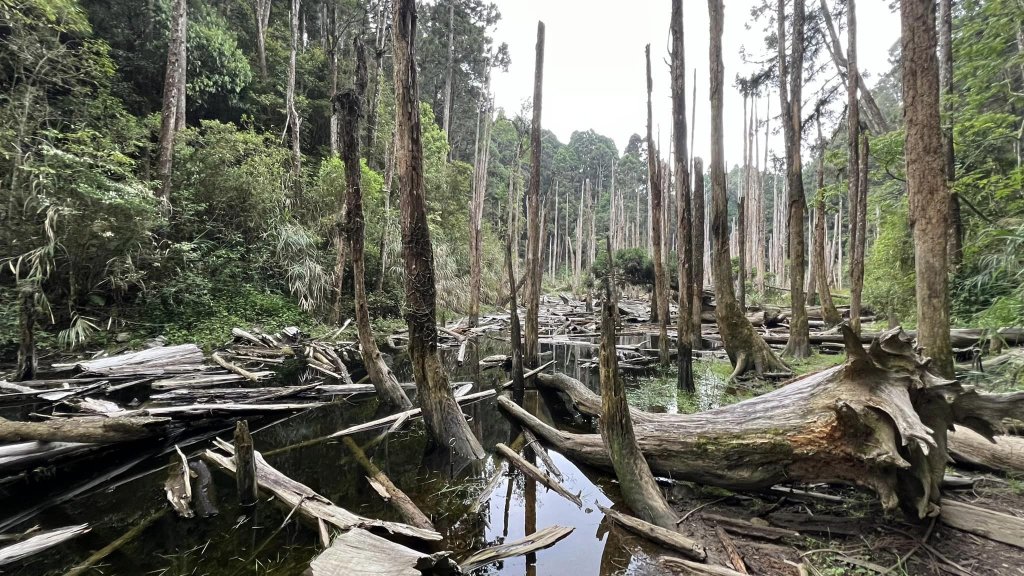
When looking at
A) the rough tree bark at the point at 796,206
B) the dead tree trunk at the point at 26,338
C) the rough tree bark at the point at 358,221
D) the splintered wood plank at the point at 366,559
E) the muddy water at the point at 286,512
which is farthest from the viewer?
the rough tree bark at the point at 796,206

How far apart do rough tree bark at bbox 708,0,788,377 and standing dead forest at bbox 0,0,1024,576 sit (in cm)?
5

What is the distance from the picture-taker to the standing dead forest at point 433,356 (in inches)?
119

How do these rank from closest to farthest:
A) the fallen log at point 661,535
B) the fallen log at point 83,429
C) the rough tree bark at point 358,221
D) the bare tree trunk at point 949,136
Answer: the fallen log at point 661,535 → the fallen log at point 83,429 → the rough tree bark at point 358,221 → the bare tree trunk at point 949,136

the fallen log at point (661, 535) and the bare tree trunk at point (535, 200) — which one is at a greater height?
the bare tree trunk at point (535, 200)

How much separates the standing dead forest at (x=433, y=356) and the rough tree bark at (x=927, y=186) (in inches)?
1.1

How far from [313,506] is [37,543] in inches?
71.6

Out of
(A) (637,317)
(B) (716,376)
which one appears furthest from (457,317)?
(B) (716,376)

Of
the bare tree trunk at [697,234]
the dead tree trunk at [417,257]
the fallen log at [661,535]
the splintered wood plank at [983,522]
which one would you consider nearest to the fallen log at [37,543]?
the dead tree trunk at [417,257]

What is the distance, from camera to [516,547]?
312cm

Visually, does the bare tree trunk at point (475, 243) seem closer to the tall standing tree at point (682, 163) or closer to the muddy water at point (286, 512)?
the tall standing tree at point (682, 163)

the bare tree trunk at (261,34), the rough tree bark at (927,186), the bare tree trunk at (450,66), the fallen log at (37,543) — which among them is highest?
the bare tree trunk at (450,66)

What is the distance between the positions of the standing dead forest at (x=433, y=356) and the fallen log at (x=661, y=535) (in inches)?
0.7

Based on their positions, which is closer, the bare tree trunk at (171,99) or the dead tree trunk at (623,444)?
the dead tree trunk at (623,444)

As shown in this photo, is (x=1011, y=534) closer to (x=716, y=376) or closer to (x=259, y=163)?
(x=716, y=376)
